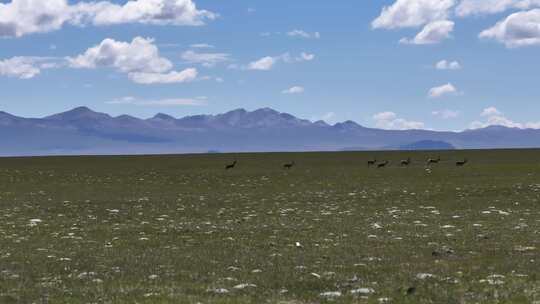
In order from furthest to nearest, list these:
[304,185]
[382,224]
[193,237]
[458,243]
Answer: [304,185]
[382,224]
[193,237]
[458,243]

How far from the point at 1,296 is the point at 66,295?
120 cm

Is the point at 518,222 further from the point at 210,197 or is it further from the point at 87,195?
the point at 87,195

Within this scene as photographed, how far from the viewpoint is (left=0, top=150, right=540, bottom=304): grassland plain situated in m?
14.2

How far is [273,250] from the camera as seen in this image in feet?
68.1

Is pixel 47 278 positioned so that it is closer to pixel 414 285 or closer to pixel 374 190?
pixel 414 285

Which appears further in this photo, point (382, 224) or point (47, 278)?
point (382, 224)

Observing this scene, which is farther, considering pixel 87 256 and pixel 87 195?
pixel 87 195

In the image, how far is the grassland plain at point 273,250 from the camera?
559 inches

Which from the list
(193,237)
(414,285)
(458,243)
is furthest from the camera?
(193,237)

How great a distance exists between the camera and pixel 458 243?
71.2ft

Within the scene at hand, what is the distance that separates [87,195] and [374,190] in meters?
17.9

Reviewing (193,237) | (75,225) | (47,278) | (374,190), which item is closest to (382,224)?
(193,237)

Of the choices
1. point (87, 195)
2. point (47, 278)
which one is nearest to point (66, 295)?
point (47, 278)

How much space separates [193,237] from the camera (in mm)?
24203
